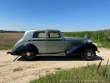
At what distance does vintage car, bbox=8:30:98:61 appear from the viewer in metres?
10.7

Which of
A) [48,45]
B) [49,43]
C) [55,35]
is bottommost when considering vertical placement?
[48,45]

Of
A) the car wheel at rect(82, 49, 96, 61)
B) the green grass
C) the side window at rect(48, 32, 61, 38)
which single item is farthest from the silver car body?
the green grass

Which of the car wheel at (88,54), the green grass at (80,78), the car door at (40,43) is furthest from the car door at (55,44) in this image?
the green grass at (80,78)

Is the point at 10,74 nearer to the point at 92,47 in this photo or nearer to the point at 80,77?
the point at 80,77

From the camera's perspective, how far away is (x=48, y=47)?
35.3 ft

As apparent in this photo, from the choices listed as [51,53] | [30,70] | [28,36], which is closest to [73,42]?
[51,53]

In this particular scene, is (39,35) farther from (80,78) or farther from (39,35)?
(80,78)

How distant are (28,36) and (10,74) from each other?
3.54m

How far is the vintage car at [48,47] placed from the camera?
10.7 meters

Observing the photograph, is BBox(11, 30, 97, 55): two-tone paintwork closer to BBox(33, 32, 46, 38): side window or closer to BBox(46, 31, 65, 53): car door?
BBox(46, 31, 65, 53): car door

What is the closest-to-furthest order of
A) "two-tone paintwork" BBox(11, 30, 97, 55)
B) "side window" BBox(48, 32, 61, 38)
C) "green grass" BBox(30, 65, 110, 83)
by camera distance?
"green grass" BBox(30, 65, 110, 83) → "two-tone paintwork" BBox(11, 30, 97, 55) → "side window" BBox(48, 32, 61, 38)

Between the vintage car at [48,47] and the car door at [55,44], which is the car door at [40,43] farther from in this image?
the car door at [55,44]

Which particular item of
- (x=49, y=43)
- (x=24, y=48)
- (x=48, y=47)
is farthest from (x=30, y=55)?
(x=49, y=43)

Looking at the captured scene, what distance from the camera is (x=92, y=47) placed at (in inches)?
425
